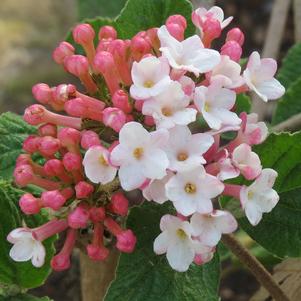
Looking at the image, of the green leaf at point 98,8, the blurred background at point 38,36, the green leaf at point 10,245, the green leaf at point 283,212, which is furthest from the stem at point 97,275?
the blurred background at point 38,36

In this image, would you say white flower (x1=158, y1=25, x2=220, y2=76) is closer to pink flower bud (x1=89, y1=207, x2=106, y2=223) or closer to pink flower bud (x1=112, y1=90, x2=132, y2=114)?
pink flower bud (x1=112, y1=90, x2=132, y2=114)

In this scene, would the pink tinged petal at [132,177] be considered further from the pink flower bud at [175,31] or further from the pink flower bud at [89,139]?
the pink flower bud at [175,31]

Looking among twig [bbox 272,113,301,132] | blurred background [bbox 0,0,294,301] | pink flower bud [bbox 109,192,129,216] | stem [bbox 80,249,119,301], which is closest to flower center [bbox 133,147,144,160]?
pink flower bud [bbox 109,192,129,216]

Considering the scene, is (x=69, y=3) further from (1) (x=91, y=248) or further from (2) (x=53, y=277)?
(1) (x=91, y=248)

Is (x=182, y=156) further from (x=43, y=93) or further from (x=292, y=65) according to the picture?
(x=292, y=65)

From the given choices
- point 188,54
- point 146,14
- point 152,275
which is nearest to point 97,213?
point 152,275
